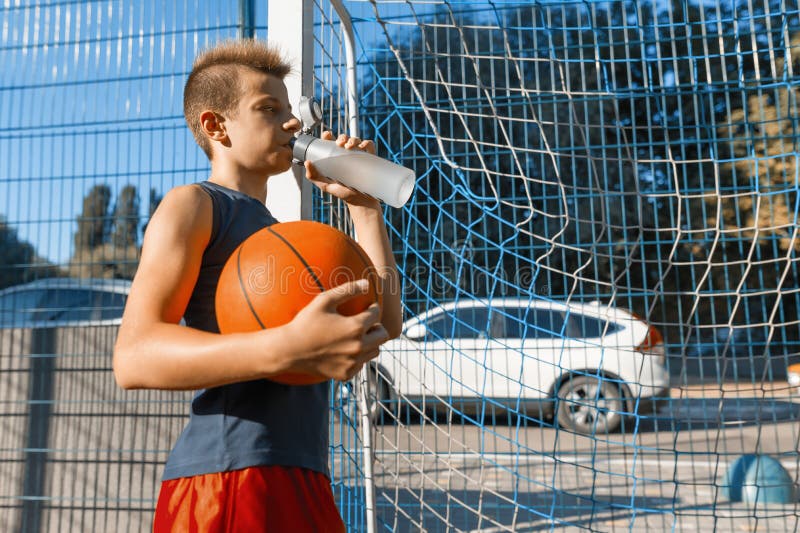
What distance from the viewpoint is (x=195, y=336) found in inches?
39.4

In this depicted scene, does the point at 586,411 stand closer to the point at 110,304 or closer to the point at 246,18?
the point at 110,304

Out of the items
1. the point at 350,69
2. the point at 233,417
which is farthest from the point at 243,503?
the point at 350,69

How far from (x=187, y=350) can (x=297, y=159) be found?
0.54 meters

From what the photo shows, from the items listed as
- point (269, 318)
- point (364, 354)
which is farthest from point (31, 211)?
point (364, 354)

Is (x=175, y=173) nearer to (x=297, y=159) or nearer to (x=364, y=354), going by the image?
(x=297, y=159)

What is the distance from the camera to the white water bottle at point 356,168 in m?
1.31

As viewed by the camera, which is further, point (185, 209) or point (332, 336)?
point (185, 209)

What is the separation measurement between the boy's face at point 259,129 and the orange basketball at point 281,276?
0.82ft

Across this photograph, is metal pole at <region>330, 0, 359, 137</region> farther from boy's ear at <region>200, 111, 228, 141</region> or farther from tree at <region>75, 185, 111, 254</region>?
tree at <region>75, 185, 111, 254</region>

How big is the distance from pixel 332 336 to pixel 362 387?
1.63 m

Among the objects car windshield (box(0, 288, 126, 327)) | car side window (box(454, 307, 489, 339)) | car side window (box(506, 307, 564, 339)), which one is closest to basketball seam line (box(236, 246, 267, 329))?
car side window (box(454, 307, 489, 339))

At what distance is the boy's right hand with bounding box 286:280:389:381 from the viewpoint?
0.90 meters

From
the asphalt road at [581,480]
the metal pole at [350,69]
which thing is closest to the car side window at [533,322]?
the asphalt road at [581,480]

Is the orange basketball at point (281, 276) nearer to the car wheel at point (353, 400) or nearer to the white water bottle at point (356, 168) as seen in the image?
the white water bottle at point (356, 168)
